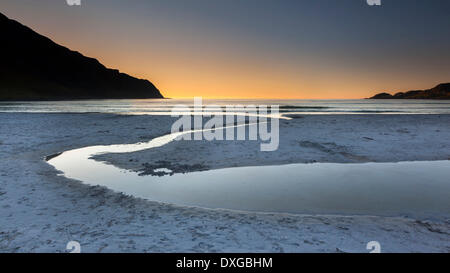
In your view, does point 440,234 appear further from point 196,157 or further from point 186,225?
point 196,157

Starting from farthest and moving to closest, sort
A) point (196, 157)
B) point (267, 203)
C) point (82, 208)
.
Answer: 1. point (196, 157)
2. point (267, 203)
3. point (82, 208)

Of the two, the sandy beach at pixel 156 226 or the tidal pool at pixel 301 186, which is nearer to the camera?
the sandy beach at pixel 156 226

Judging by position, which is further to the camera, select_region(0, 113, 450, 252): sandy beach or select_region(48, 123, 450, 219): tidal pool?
select_region(48, 123, 450, 219): tidal pool

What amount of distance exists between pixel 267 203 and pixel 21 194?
7014mm

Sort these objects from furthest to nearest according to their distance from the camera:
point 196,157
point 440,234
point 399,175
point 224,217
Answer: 1. point 196,157
2. point 399,175
3. point 224,217
4. point 440,234

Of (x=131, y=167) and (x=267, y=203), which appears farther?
(x=131, y=167)

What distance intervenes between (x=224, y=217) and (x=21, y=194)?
6025 mm

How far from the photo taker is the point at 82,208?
6793 mm

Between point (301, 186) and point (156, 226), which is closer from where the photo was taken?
point (156, 226)
